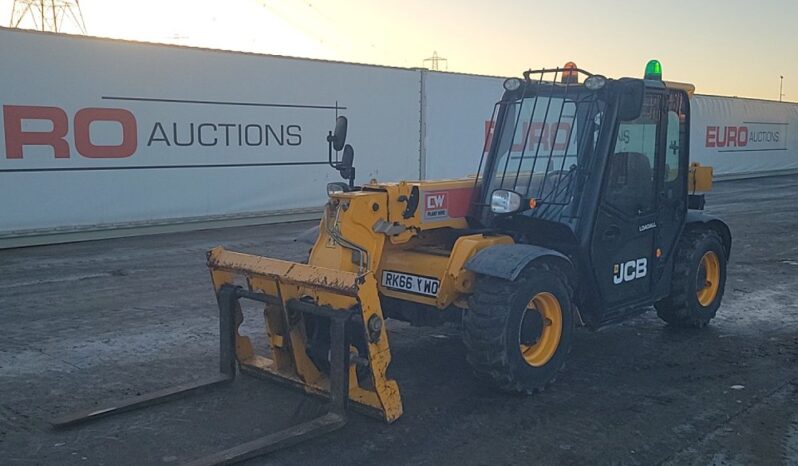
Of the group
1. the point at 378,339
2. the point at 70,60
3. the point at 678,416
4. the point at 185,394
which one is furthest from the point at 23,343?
the point at 70,60

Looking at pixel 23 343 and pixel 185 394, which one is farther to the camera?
pixel 23 343

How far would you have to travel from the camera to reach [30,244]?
460 inches

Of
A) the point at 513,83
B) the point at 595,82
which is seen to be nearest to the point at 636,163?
the point at 595,82

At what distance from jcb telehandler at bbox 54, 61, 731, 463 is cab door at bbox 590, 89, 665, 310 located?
16mm

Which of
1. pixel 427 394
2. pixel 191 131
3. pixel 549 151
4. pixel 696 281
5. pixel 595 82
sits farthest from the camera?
pixel 191 131

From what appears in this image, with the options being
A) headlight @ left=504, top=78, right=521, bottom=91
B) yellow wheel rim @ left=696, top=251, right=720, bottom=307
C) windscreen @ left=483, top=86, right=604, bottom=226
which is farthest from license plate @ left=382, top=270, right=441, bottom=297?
yellow wheel rim @ left=696, top=251, right=720, bottom=307

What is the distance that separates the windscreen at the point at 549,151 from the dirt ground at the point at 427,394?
1.31 metres

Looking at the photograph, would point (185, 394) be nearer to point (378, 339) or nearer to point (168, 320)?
point (378, 339)

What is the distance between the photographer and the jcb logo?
587 cm

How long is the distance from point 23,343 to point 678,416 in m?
5.12

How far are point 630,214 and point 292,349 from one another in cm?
280

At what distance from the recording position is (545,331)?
209 inches

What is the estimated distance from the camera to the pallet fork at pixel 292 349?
437 cm

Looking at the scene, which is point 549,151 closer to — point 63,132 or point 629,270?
point 629,270
